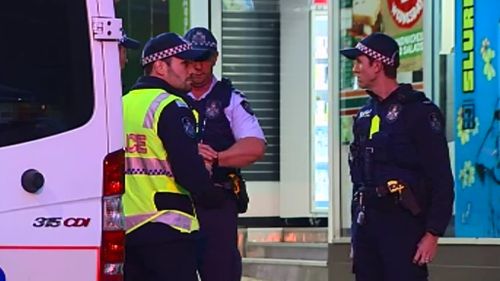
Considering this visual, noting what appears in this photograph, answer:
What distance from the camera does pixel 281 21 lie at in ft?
39.9

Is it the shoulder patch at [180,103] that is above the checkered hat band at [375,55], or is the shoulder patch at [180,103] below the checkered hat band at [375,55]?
below

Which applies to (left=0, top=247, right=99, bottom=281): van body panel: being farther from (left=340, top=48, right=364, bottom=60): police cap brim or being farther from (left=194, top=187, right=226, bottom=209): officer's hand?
(left=340, top=48, right=364, bottom=60): police cap brim

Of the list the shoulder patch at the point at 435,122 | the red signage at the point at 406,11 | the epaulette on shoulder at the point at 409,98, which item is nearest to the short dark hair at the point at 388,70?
the epaulette on shoulder at the point at 409,98

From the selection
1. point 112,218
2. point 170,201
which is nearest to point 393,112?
point 170,201

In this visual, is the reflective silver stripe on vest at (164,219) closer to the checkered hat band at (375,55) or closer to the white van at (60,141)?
the white van at (60,141)

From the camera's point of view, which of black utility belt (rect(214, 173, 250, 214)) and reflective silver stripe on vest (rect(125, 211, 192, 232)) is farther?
black utility belt (rect(214, 173, 250, 214))

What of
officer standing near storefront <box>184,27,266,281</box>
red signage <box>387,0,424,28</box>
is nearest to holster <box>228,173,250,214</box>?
officer standing near storefront <box>184,27,266,281</box>

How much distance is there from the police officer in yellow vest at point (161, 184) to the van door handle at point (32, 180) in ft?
2.99

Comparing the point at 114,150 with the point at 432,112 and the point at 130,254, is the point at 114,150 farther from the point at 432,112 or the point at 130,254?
the point at 432,112

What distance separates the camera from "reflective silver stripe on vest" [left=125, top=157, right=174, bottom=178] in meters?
5.38

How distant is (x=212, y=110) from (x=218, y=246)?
755mm

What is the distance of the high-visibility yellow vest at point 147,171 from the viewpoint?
5379mm

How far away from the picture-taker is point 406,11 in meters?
9.51

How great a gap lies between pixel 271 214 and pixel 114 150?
7.57 metres
